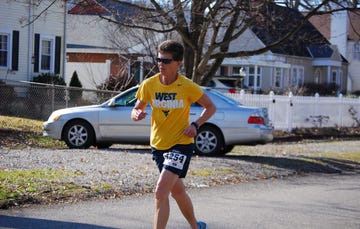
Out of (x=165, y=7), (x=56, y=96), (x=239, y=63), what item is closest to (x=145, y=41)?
(x=56, y=96)

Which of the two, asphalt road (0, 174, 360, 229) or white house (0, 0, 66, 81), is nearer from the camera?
asphalt road (0, 174, 360, 229)

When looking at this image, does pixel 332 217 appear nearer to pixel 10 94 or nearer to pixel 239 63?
pixel 10 94

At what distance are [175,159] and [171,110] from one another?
0.47 meters

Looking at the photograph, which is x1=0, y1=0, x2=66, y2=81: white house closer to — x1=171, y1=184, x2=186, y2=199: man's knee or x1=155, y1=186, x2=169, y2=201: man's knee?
x1=171, y1=184, x2=186, y2=199: man's knee

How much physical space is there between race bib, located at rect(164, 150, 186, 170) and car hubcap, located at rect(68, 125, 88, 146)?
846cm

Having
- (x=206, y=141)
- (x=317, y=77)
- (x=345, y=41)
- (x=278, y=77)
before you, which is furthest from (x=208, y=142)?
(x=345, y=41)

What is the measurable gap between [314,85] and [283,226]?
37236 mm

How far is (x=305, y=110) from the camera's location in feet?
74.3

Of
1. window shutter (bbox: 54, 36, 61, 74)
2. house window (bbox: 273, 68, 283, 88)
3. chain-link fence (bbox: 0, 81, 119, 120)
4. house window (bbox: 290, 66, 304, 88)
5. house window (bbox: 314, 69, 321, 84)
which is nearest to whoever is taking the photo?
chain-link fence (bbox: 0, 81, 119, 120)

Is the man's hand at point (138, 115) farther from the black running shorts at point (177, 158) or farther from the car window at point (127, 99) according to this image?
the car window at point (127, 99)

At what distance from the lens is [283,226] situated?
24.5 ft

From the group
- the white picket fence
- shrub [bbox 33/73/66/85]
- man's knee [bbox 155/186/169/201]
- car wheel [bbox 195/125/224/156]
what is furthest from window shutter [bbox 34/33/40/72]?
man's knee [bbox 155/186/169/201]

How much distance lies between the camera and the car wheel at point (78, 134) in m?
14.2

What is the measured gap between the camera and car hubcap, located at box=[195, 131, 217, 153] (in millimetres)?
13672
